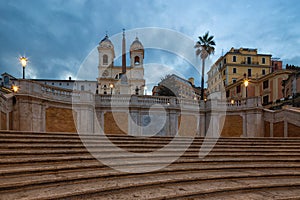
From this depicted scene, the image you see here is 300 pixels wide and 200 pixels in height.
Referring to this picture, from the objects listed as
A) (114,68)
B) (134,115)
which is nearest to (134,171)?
(134,115)

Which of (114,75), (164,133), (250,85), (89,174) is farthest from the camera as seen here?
(114,75)

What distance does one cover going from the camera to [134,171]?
4.72 meters

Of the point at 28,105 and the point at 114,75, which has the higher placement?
the point at 114,75

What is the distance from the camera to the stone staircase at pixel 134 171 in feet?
11.8

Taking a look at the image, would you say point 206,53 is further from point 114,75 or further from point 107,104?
point 114,75

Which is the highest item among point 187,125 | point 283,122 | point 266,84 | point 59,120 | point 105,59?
point 105,59

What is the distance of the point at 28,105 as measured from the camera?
1060 cm

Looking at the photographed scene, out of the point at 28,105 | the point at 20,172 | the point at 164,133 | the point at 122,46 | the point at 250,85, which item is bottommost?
the point at 164,133

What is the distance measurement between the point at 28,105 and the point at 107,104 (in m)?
5.07

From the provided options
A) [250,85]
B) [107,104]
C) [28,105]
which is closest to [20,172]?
[28,105]

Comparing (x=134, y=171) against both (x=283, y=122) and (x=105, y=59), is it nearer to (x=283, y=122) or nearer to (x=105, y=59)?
(x=283, y=122)

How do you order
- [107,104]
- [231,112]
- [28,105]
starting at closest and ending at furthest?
1. [28,105]
2. [107,104]
3. [231,112]

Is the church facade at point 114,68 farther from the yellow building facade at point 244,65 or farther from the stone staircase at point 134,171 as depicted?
the stone staircase at point 134,171

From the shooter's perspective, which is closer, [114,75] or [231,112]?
[231,112]
